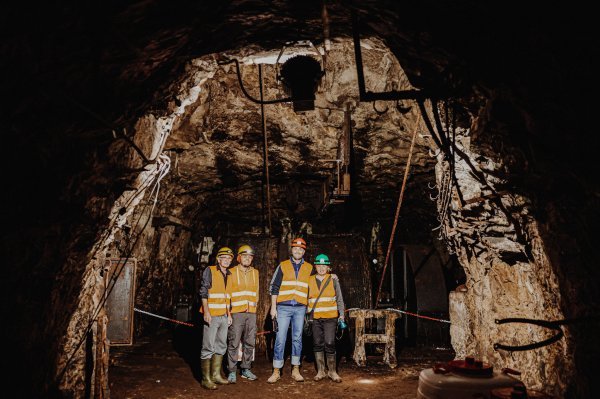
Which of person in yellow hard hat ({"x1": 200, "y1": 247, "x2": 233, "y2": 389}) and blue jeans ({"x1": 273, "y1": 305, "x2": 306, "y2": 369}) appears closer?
person in yellow hard hat ({"x1": 200, "y1": 247, "x2": 233, "y2": 389})

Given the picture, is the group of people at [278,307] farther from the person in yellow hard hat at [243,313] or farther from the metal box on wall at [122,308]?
the metal box on wall at [122,308]

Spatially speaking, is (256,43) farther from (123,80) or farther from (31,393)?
(31,393)

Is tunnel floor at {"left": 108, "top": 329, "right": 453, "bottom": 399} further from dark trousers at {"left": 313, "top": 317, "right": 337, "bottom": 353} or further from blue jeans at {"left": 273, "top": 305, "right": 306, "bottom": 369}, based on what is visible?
dark trousers at {"left": 313, "top": 317, "right": 337, "bottom": 353}

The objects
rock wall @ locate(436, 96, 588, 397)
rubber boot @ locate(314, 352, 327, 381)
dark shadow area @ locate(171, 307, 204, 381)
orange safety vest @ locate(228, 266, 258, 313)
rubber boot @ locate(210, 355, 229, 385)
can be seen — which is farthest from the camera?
dark shadow area @ locate(171, 307, 204, 381)

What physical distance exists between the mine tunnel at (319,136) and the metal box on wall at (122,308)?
3 centimetres

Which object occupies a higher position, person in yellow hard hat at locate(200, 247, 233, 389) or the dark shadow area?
person in yellow hard hat at locate(200, 247, 233, 389)

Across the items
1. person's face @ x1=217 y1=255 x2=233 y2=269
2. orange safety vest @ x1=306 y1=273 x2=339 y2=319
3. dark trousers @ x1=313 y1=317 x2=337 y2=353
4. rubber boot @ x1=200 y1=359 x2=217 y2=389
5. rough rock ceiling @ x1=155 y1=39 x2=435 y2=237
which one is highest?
rough rock ceiling @ x1=155 y1=39 x2=435 y2=237

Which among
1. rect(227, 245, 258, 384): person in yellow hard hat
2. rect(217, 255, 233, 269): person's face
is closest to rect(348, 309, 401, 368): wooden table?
rect(227, 245, 258, 384): person in yellow hard hat

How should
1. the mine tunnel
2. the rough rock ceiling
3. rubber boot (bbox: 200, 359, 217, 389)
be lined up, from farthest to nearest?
the rough rock ceiling → rubber boot (bbox: 200, 359, 217, 389) → the mine tunnel

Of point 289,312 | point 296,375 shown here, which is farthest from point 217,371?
point 289,312

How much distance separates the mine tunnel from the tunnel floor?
0.19 ft

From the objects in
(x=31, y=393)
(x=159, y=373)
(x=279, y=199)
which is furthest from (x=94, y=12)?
(x=279, y=199)

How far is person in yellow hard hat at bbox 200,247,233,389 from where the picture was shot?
20.5 ft

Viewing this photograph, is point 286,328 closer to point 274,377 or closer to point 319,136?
point 274,377
